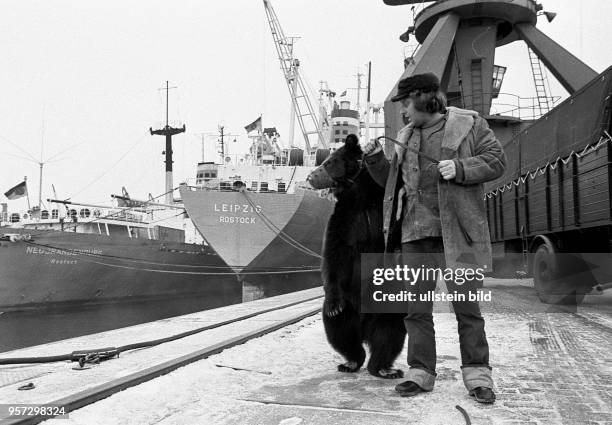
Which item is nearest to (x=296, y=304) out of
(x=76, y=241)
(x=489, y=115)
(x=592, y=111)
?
(x=592, y=111)

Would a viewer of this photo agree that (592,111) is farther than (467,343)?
Yes

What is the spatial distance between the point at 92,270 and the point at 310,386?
23882 millimetres

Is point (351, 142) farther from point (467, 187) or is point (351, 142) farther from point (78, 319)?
point (78, 319)

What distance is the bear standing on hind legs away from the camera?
10.0ft

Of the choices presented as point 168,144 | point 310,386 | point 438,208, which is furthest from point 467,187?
point 168,144

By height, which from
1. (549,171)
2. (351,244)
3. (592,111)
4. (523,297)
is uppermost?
(592,111)

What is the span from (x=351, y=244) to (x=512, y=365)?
1.28m

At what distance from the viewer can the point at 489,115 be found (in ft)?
59.6

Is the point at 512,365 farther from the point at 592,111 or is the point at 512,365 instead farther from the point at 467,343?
the point at 592,111

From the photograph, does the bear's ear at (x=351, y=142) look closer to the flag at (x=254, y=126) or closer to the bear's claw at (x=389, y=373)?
the bear's claw at (x=389, y=373)

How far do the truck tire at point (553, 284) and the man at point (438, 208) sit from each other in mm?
4998

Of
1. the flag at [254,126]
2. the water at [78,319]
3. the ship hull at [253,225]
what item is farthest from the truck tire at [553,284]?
the flag at [254,126]

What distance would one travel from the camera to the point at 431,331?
2773 millimetres

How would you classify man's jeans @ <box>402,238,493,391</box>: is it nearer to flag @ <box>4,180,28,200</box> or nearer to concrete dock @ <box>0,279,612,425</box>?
concrete dock @ <box>0,279,612,425</box>
